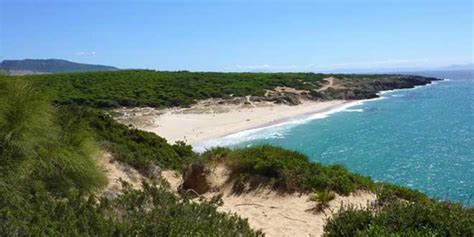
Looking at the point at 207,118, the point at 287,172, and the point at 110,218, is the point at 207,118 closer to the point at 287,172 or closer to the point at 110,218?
the point at 287,172

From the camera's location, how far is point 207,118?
40.6 m

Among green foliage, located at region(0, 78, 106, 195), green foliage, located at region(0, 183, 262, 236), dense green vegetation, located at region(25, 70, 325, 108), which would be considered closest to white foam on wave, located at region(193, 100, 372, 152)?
dense green vegetation, located at region(25, 70, 325, 108)

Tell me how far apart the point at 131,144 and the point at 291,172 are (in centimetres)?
556

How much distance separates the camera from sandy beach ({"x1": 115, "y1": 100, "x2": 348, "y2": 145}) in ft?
109

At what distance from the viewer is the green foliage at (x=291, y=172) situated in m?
11.2

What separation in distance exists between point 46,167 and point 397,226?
6.12 m

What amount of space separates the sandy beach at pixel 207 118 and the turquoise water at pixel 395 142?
194cm

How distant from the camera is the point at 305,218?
9.73 metres

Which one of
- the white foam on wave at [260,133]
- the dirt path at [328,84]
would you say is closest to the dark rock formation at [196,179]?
the white foam on wave at [260,133]

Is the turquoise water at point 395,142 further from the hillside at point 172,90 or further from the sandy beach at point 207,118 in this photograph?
the hillside at point 172,90

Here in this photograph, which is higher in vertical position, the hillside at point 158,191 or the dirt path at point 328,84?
the hillside at point 158,191

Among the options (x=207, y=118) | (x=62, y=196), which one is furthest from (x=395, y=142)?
(x=62, y=196)

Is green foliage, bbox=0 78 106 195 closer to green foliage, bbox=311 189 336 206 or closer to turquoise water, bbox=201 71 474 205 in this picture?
green foliage, bbox=311 189 336 206

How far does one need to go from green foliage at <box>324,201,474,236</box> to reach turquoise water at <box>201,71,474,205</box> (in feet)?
21.2
